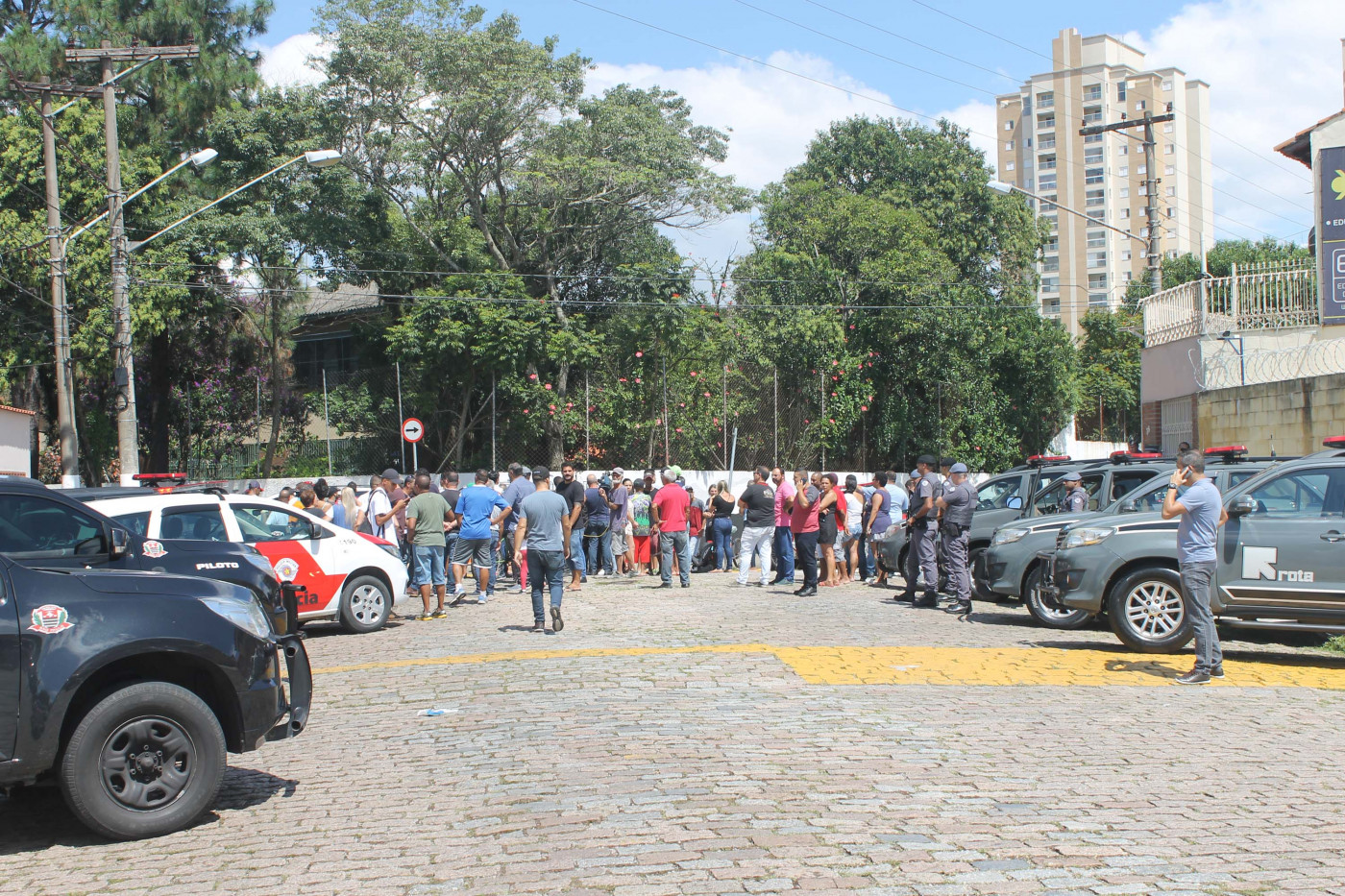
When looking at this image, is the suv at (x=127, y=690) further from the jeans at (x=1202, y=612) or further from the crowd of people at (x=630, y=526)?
the jeans at (x=1202, y=612)

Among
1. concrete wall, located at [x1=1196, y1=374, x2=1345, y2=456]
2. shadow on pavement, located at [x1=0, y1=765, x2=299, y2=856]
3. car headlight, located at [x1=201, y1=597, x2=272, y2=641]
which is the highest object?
concrete wall, located at [x1=1196, y1=374, x2=1345, y2=456]

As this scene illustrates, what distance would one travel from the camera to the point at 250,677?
5.89 metres

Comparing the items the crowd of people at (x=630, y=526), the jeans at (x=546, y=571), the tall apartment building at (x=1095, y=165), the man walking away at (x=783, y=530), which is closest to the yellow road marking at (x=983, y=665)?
the jeans at (x=546, y=571)

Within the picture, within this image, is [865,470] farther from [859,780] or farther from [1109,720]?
[859,780]

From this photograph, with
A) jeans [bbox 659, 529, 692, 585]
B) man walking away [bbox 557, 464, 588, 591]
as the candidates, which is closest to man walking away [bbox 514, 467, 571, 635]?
man walking away [bbox 557, 464, 588, 591]

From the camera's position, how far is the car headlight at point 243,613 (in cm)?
588

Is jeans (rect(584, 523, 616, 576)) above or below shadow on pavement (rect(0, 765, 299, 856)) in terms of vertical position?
above

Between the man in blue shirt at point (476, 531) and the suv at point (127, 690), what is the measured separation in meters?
8.82

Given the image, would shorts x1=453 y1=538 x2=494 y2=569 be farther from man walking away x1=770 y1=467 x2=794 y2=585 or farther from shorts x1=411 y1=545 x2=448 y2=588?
man walking away x1=770 y1=467 x2=794 y2=585

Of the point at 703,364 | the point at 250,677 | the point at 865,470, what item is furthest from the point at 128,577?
the point at 865,470

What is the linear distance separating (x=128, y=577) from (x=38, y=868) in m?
1.37

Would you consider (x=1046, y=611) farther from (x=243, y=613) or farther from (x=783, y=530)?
(x=243, y=613)

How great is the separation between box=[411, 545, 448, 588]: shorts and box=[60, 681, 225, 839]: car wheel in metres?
8.42

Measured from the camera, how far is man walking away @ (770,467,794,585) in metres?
17.0
